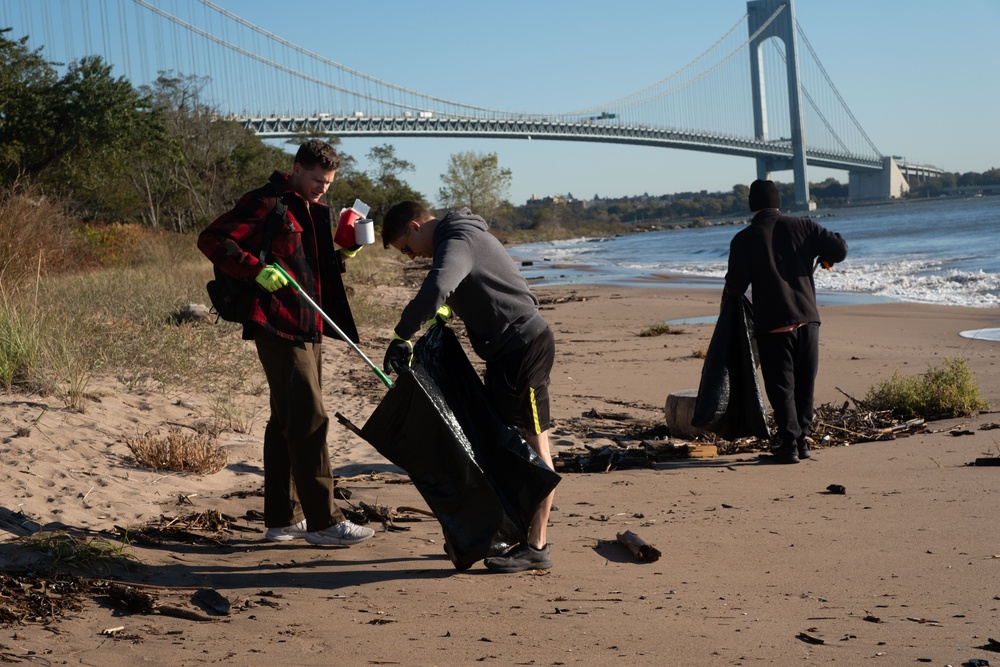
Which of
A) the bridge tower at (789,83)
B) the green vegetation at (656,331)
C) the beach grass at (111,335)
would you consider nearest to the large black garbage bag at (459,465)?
the beach grass at (111,335)

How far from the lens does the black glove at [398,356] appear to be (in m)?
3.52

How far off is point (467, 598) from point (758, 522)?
57.7 inches

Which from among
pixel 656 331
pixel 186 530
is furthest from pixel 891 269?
pixel 186 530

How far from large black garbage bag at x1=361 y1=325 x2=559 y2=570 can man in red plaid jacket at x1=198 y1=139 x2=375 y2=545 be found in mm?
478

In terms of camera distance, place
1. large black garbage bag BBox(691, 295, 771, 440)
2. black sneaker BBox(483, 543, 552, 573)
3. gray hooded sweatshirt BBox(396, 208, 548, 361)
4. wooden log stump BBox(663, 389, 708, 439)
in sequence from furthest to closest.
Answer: wooden log stump BBox(663, 389, 708, 439), large black garbage bag BBox(691, 295, 771, 440), black sneaker BBox(483, 543, 552, 573), gray hooded sweatshirt BBox(396, 208, 548, 361)

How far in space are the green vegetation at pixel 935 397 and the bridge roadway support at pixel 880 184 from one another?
7856cm

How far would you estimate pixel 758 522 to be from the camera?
4.30 m

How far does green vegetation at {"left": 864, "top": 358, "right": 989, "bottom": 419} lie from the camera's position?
21.1 feet

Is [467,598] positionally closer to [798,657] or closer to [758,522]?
[798,657]

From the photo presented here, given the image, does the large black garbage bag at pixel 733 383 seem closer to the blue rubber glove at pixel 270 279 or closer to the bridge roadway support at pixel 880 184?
the blue rubber glove at pixel 270 279

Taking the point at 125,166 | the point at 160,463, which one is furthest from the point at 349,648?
the point at 125,166

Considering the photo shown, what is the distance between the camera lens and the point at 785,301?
5.61 m

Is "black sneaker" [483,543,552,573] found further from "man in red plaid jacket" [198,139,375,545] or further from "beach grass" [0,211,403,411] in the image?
"beach grass" [0,211,403,411]

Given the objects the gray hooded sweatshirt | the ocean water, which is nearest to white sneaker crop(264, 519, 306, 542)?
the gray hooded sweatshirt
